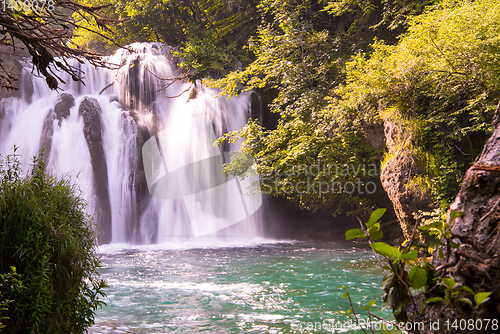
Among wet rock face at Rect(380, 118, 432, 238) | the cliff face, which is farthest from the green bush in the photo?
wet rock face at Rect(380, 118, 432, 238)

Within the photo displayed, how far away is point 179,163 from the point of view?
1720 centimetres

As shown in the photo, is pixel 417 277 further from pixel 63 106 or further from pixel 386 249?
pixel 63 106

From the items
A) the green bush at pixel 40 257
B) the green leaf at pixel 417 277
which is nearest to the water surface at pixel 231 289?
the green bush at pixel 40 257

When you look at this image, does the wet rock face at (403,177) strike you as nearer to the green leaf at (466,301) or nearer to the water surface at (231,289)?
the water surface at (231,289)

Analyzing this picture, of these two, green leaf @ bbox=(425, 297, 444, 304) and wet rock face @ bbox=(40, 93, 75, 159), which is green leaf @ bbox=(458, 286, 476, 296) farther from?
wet rock face @ bbox=(40, 93, 75, 159)

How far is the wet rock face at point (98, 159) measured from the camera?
15570 mm

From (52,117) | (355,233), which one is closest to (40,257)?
(355,233)

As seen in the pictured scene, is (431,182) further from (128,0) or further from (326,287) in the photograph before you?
(128,0)

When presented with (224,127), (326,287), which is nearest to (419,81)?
(326,287)

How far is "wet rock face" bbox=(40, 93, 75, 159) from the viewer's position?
1589 centimetres

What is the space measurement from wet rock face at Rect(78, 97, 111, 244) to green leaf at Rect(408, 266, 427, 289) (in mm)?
15818

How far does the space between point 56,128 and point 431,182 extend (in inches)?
613

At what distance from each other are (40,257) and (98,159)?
517 inches

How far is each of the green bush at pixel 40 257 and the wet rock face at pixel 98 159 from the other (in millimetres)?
11816
